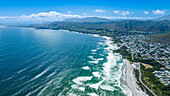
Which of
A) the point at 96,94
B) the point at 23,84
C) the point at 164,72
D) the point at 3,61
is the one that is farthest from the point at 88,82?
the point at 3,61

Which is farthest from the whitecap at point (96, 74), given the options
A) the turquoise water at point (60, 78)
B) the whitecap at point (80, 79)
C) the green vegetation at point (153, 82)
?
the green vegetation at point (153, 82)

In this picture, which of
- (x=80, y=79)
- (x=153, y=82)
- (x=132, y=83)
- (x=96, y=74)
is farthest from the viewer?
(x=96, y=74)

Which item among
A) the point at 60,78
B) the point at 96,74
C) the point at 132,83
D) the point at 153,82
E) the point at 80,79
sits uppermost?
the point at 60,78

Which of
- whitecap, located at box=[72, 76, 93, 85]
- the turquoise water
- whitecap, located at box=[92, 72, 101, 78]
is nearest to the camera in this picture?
the turquoise water

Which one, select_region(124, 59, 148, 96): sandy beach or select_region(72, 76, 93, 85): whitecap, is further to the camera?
select_region(72, 76, 93, 85): whitecap

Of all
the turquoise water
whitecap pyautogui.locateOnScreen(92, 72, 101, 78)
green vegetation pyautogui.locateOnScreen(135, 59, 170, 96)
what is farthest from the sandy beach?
whitecap pyautogui.locateOnScreen(92, 72, 101, 78)

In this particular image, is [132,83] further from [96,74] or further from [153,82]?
[96,74]

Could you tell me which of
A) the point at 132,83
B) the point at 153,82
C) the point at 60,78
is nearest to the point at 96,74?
the point at 132,83

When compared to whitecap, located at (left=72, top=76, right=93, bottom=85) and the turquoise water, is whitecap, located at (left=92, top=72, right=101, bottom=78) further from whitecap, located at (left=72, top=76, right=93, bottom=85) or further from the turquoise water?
whitecap, located at (left=72, top=76, right=93, bottom=85)

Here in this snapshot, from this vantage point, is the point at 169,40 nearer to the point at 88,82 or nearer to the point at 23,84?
the point at 88,82

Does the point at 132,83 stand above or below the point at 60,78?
below

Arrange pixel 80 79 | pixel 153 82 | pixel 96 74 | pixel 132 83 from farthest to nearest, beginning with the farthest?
pixel 96 74
pixel 80 79
pixel 153 82
pixel 132 83
